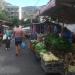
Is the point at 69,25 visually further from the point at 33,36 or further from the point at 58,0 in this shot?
the point at 58,0

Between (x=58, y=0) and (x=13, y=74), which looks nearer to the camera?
(x=58, y=0)

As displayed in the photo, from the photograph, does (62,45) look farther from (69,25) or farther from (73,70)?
(69,25)

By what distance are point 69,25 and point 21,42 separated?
10.1 ft

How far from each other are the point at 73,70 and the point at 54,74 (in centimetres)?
240

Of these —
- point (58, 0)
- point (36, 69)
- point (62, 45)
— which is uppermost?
point (58, 0)

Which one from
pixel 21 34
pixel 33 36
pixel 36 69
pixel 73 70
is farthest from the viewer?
pixel 33 36

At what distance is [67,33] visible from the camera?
14703 millimetres

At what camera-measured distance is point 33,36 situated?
24.3m

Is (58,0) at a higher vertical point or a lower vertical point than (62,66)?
higher

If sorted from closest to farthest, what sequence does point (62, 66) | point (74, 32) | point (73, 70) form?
point (73, 70), point (62, 66), point (74, 32)


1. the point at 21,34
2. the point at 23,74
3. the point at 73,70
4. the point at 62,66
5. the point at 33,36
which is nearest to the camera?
the point at 73,70

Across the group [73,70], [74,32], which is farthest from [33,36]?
[73,70]

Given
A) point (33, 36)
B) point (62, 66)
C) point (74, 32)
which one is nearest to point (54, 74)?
point (62, 66)

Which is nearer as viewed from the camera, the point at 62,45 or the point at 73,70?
the point at 73,70
